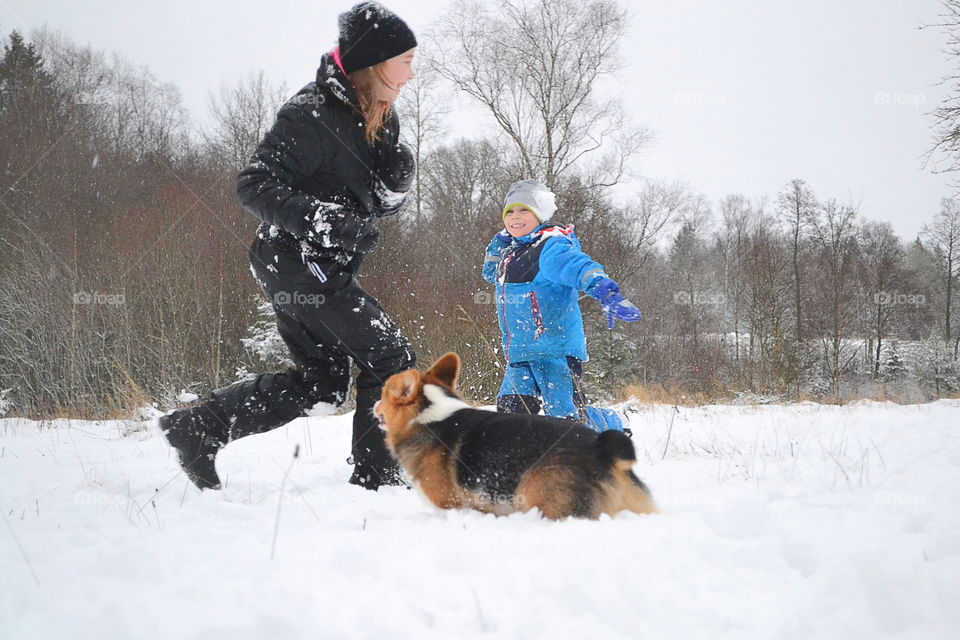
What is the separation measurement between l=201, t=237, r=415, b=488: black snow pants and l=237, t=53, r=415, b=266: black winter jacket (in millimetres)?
153

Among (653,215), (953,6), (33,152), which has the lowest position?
(653,215)

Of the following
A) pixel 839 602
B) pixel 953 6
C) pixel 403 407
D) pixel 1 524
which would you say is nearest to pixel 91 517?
pixel 1 524

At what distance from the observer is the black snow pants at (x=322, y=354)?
2980 mm

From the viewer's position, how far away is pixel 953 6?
1241 cm

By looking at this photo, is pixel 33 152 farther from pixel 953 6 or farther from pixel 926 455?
pixel 953 6

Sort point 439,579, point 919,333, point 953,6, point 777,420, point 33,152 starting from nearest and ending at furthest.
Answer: point 439,579 → point 777,420 → point 953,6 → point 33,152 → point 919,333

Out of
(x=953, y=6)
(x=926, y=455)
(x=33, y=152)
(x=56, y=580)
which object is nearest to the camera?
(x=56, y=580)

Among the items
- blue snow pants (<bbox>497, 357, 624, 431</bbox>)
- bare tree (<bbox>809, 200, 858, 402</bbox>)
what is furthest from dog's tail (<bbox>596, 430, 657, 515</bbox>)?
bare tree (<bbox>809, 200, 858, 402</bbox>)

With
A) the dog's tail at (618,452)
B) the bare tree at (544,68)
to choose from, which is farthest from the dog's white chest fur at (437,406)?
the bare tree at (544,68)

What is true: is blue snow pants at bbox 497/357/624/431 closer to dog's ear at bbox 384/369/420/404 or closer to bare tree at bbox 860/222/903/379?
dog's ear at bbox 384/369/420/404

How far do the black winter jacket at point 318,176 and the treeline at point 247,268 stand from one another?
6.31m

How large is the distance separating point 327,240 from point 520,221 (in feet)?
6.75

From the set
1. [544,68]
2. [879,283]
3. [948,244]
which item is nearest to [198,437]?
[544,68]

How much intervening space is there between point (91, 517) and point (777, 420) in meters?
6.88
